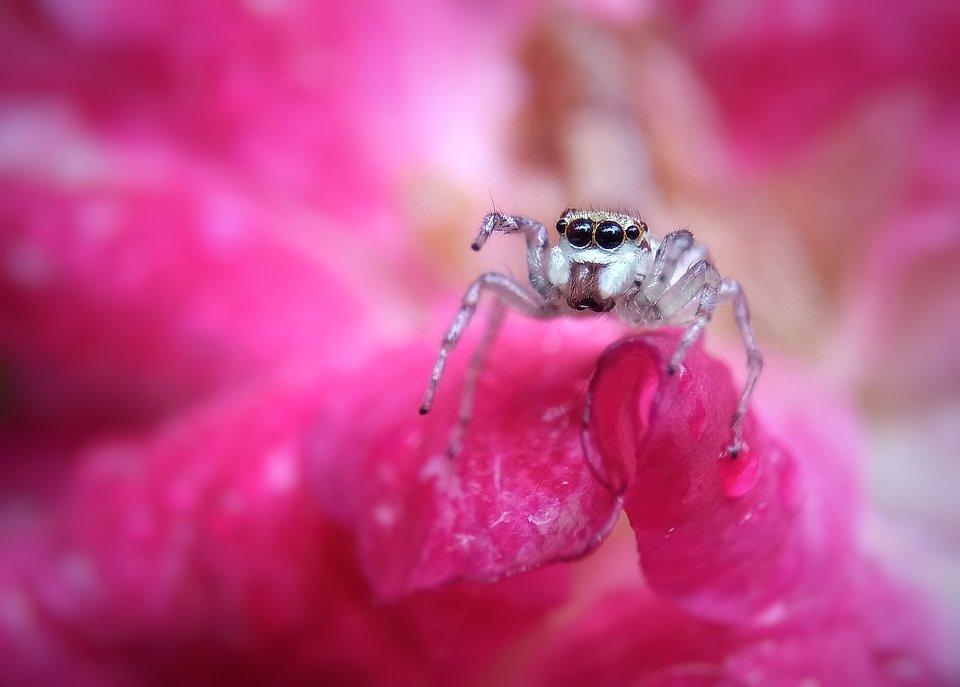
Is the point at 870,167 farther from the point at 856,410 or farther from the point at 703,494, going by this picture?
the point at 703,494

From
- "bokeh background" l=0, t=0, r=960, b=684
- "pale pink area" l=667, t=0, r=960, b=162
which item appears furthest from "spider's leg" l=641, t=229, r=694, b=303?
"pale pink area" l=667, t=0, r=960, b=162

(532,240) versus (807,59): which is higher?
(807,59)

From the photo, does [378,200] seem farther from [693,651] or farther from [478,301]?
[693,651]

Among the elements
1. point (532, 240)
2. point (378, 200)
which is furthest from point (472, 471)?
point (378, 200)

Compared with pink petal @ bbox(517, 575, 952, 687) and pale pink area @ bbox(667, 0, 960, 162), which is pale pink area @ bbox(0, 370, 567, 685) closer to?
pink petal @ bbox(517, 575, 952, 687)

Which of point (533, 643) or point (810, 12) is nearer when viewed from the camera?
point (533, 643)

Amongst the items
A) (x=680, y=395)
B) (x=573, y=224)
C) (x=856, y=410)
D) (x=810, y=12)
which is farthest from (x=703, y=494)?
(x=810, y=12)
